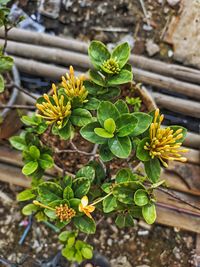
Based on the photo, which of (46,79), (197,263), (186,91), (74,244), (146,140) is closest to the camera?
(146,140)

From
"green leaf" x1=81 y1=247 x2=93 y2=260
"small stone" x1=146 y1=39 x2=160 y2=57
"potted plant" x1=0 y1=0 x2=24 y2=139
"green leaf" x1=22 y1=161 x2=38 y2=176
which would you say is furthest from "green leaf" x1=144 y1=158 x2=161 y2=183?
"small stone" x1=146 y1=39 x2=160 y2=57

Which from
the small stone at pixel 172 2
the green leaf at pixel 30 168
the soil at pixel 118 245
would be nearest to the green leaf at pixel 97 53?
the green leaf at pixel 30 168

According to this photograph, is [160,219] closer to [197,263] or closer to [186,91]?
[197,263]

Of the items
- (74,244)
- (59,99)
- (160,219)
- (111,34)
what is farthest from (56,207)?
(111,34)

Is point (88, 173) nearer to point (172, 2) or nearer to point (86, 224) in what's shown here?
point (86, 224)

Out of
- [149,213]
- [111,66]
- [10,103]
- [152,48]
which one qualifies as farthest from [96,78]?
[152,48]

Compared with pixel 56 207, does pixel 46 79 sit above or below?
below
